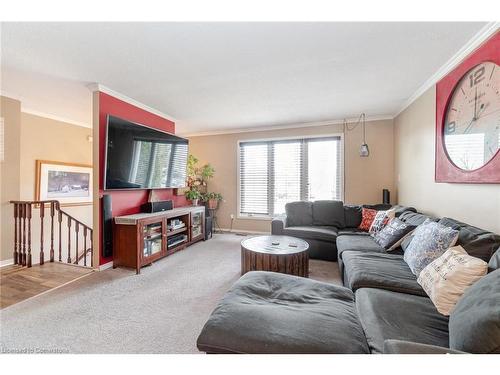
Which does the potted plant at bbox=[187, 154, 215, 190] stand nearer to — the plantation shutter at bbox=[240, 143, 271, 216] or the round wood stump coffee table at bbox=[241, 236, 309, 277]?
the plantation shutter at bbox=[240, 143, 271, 216]

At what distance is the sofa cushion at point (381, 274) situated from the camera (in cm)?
156

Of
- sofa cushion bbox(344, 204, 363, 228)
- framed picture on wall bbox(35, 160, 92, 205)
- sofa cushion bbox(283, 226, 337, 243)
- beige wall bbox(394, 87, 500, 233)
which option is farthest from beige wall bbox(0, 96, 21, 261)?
beige wall bbox(394, 87, 500, 233)

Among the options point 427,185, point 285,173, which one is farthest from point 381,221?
point 285,173

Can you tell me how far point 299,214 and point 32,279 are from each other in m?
3.73

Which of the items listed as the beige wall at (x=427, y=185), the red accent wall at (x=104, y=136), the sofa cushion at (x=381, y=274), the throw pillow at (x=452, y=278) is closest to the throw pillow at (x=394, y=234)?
the sofa cushion at (x=381, y=274)

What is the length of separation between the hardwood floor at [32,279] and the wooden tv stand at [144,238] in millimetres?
488

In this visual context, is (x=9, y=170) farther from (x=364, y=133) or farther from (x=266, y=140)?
(x=364, y=133)

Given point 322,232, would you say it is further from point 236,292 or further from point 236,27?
point 236,27

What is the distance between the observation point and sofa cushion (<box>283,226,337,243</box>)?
10.6 ft

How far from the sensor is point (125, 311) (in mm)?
1950

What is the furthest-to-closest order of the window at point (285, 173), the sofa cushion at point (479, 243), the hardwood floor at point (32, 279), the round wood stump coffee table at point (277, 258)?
the window at point (285, 173)
the round wood stump coffee table at point (277, 258)
the hardwood floor at point (32, 279)
the sofa cushion at point (479, 243)

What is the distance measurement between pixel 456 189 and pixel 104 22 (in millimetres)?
3474

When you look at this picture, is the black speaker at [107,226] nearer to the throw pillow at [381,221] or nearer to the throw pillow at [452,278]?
the throw pillow at [452,278]

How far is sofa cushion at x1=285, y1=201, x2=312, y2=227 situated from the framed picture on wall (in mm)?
4332
